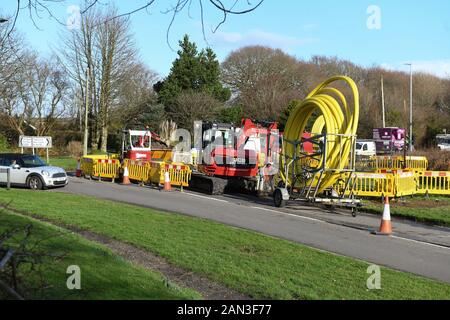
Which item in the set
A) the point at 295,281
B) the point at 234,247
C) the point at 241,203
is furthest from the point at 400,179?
the point at 295,281

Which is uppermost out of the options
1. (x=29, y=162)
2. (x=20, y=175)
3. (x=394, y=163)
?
(x=394, y=163)

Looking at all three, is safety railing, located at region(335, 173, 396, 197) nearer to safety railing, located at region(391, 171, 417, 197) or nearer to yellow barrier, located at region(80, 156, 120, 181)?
safety railing, located at region(391, 171, 417, 197)

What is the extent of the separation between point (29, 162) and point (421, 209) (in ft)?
49.3

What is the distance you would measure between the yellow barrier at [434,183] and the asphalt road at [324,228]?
5.83 metres

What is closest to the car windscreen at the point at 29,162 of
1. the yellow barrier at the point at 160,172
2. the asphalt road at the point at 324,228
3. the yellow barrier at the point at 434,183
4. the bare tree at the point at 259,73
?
the asphalt road at the point at 324,228

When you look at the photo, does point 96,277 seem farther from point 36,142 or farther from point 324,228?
point 36,142

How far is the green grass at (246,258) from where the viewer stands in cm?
729

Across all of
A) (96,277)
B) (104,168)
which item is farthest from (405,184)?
(96,277)

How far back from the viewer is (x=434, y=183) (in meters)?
21.8

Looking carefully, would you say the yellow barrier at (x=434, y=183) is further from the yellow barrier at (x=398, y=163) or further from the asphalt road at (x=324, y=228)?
the yellow barrier at (x=398, y=163)

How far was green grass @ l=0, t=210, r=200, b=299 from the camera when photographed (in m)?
5.75

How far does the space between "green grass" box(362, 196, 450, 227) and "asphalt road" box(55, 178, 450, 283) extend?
2.79ft

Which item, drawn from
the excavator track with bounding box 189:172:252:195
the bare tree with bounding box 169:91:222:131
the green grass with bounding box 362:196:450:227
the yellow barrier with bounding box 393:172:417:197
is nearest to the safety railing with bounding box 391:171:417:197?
the yellow barrier with bounding box 393:172:417:197

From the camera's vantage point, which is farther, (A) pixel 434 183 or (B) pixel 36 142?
(B) pixel 36 142
